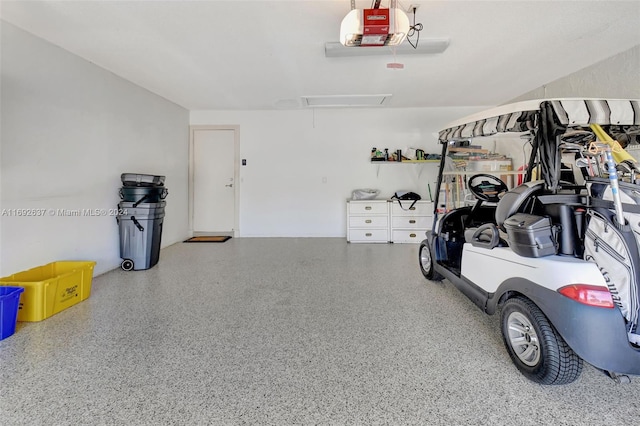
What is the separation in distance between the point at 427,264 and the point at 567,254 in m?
1.56

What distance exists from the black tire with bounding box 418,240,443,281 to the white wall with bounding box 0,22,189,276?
3621 millimetres

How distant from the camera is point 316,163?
17.1 ft

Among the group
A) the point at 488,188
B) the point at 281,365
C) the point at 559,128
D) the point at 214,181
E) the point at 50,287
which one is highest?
the point at 559,128

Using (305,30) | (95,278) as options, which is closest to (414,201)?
(305,30)

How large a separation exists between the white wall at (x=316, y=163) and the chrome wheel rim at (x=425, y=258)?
2322mm

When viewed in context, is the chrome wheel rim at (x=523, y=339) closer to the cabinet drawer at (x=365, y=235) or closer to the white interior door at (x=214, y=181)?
the cabinet drawer at (x=365, y=235)

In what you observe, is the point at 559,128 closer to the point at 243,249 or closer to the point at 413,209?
the point at 413,209

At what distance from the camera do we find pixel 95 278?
300cm

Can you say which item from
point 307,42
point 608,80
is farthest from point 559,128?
point 608,80

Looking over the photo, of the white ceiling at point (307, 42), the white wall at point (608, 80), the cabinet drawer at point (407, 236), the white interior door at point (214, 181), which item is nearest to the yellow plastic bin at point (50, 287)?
the white ceiling at point (307, 42)

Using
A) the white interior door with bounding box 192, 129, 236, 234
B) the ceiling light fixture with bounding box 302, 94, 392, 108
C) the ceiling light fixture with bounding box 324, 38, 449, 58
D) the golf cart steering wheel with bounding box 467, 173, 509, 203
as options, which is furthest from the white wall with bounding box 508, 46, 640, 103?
the white interior door with bounding box 192, 129, 236, 234

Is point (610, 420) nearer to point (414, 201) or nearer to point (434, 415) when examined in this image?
point (434, 415)

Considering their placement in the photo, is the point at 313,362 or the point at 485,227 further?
the point at 485,227

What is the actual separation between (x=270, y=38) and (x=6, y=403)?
298 cm
